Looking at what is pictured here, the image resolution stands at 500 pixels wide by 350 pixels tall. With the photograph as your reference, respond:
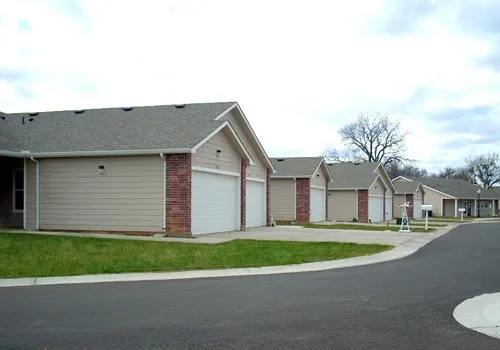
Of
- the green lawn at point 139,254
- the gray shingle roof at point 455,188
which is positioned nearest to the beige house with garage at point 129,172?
the green lawn at point 139,254

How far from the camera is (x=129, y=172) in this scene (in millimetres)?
21125

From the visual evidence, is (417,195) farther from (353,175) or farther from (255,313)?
(255,313)

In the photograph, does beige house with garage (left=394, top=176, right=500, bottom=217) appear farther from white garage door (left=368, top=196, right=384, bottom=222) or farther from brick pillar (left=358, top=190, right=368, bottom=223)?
brick pillar (left=358, top=190, right=368, bottom=223)

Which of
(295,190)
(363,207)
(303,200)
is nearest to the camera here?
(303,200)

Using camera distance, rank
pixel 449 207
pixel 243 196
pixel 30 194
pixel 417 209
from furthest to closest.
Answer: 1. pixel 449 207
2. pixel 417 209
3. pixel 243 196
4. pixel 30 194

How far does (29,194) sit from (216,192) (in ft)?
24.4

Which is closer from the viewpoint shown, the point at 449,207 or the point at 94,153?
the point at 94,153

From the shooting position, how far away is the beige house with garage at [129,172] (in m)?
20.5

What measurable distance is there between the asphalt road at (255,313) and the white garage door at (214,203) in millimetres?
9289

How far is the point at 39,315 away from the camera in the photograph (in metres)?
8.23

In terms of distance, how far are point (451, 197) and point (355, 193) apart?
114ft

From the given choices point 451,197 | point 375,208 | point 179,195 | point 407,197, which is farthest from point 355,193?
point 451,197

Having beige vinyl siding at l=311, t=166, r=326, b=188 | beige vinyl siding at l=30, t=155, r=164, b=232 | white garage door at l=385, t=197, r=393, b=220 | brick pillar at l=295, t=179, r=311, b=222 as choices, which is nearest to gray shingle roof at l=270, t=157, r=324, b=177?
brick pillar at l=295, t=179, r=311, b=222

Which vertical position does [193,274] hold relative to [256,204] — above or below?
below
